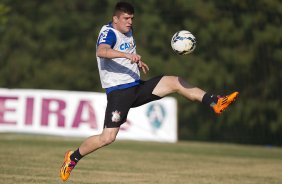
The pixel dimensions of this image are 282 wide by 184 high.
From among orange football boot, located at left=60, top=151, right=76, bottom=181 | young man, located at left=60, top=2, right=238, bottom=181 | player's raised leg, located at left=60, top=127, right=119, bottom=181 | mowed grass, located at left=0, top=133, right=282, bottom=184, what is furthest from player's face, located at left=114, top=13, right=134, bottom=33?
mowed grass, located at left=0, top=133, right=282, bottom=184

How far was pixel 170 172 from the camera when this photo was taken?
11867 millimetres

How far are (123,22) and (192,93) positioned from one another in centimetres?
126

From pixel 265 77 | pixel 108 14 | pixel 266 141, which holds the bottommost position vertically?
pixel 266 141

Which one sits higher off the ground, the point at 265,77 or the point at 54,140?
the point at 265,77

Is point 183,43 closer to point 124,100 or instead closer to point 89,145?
point 124,100

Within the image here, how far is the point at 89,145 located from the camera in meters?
9.27

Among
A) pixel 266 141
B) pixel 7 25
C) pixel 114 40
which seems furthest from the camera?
pixel 7 25

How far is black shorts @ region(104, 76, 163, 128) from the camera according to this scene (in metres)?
9.09

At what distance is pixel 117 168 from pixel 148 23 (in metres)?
17.1

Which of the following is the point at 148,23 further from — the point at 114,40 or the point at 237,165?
the point at 114,40

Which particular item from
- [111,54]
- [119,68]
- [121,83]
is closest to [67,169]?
[121,83]

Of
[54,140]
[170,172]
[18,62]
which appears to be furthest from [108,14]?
[170,172]

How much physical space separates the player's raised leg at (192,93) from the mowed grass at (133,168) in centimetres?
163

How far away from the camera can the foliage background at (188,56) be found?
2552 cm
